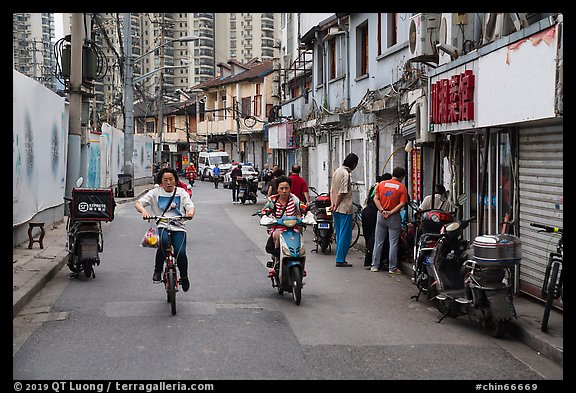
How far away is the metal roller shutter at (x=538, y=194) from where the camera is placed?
923cm

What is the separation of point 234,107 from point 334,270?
5007cm

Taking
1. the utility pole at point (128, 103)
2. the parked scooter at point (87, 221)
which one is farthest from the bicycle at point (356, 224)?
the utility pole at point (128, 103)

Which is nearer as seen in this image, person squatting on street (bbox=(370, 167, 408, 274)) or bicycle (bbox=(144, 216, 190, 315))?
bicycle (bbox=(144, 216, 190, 315))

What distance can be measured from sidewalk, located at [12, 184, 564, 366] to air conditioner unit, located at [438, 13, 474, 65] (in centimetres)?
356

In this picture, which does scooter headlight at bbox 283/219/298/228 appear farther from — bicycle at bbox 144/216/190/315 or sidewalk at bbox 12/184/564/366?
sidewalk at bbox 12/184/564/366

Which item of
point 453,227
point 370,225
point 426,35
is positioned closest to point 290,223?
point 453,227

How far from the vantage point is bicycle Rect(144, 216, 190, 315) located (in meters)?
9.16

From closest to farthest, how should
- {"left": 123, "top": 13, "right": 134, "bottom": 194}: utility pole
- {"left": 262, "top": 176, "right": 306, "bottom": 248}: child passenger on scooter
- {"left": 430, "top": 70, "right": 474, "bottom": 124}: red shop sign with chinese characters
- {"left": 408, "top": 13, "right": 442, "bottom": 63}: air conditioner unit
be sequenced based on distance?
{"left": 262, "top": 176, "right": 306, "bottom": 248}: child passenger on scooter < {"left": 430, "top": 70, "right": 474, "bottom": 124}: red shop sign with chinese characters < {"left": 408, "top": 13, "right": 442, "bottom": 63}: air conditioner unit < {"left": 123, "top": 13, "right": 134, "bottom": 194}: utility pole

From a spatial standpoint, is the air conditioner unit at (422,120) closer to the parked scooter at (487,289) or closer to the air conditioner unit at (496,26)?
the air conditioner unit at (496,26)

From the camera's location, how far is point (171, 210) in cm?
989

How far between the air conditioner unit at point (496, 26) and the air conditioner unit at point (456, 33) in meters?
0.62

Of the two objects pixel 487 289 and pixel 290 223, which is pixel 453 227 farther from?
pixel 290 223

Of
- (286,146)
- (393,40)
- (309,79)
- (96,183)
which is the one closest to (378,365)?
(393,40)

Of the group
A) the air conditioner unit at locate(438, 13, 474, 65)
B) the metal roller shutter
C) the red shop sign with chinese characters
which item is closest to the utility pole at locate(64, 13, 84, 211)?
the red shop sign with chinese characters
